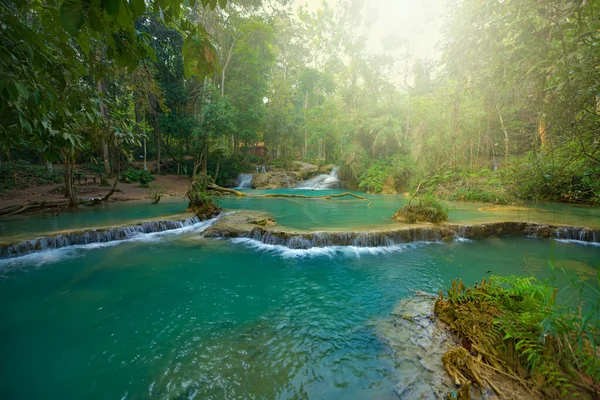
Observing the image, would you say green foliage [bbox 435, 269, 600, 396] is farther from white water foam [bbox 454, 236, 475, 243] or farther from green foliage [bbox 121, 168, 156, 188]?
green foliage [bbox 121, 168, 156, 188]

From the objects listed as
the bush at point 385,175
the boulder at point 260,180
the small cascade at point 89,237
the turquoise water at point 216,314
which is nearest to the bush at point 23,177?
the small cascade at point 89,237

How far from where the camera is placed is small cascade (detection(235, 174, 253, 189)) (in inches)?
965

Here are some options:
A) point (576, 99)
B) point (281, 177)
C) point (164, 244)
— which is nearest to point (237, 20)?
point (281, 177)

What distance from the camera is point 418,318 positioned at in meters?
3.91

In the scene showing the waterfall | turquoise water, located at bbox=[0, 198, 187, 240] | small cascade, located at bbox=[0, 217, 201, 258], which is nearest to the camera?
small cascade, located at bbox=[0, 217, 201, 258]

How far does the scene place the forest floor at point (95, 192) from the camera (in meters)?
12.5

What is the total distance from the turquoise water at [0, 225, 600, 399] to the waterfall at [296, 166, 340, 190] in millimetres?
16633

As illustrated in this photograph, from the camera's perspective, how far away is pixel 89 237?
7.93 meters

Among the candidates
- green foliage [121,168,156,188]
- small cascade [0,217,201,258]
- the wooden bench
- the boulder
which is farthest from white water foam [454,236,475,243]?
the wooden bench

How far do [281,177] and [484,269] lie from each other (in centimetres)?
1989

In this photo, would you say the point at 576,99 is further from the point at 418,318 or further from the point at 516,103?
the point at 418,318

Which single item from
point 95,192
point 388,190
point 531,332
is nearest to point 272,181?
point 388,190

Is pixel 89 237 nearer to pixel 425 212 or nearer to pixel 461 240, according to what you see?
pixel 425 212

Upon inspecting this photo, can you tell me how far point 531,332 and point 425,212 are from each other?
24.1ft
